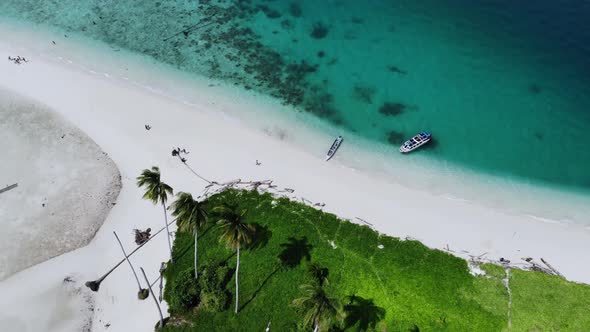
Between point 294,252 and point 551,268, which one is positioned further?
point 551,268

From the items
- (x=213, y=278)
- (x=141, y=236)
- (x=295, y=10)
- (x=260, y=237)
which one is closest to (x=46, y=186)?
(x=141, y=236)

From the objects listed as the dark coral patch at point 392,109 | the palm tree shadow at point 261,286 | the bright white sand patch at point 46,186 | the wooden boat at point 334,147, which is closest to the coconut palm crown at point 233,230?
the palm tree shadow at point 261,286

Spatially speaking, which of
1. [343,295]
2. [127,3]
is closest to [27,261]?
[343,295]

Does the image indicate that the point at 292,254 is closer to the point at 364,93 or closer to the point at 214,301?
the point at 214,301

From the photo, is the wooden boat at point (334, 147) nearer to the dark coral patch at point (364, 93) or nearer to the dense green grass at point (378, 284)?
the dark coral patch at point (364, 93)

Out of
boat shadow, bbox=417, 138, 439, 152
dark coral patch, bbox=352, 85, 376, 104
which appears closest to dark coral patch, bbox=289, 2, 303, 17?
dark coral patch, bbox=352, 85, 376, 104

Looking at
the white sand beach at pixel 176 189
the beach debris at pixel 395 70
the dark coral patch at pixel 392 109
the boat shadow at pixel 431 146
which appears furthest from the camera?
the beach debris at pixel 395 70

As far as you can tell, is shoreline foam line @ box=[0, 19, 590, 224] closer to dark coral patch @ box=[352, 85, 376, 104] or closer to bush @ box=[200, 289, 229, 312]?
dark coral patch @ box=[352, 85, 376, 104]
